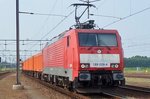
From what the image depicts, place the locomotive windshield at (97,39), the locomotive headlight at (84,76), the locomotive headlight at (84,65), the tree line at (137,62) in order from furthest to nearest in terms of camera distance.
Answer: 1. the tree line at (137,62)
2. the locomotive windshield at (97,39)
3. the locomotive headlight at (84,65)
4. the locomotive headlight at (84,76)

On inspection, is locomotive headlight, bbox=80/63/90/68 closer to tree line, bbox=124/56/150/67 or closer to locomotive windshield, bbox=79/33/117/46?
locomotive windshield, bbox=79/33/117/46

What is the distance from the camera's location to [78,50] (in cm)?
1911

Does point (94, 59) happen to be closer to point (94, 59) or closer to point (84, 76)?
point (94, 59)

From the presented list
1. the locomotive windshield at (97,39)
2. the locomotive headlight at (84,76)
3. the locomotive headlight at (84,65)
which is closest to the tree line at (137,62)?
the locomotive windshield at (97,39)

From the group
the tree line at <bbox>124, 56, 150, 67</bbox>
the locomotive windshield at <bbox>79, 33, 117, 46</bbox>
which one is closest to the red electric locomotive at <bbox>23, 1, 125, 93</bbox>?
the locomotive windshield at <bbox>79, 33, 117, 46</bbox>

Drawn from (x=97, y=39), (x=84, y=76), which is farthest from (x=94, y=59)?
(x=97, y=39)

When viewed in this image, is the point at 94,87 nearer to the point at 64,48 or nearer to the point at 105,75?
the point at 105,75

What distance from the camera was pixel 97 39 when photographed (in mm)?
19734

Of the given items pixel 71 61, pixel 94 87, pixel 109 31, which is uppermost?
pixel 109 31

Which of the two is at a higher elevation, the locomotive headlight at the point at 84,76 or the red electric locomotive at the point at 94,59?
the red electric locomotive at the point at 94,59

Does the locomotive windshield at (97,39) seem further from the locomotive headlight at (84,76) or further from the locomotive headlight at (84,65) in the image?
the locomotive headlight at (84,76)

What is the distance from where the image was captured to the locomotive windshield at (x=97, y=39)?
1955 centimetres

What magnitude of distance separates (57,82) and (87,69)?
7.75 metres

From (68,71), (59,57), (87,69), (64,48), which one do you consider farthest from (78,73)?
(59,57)
